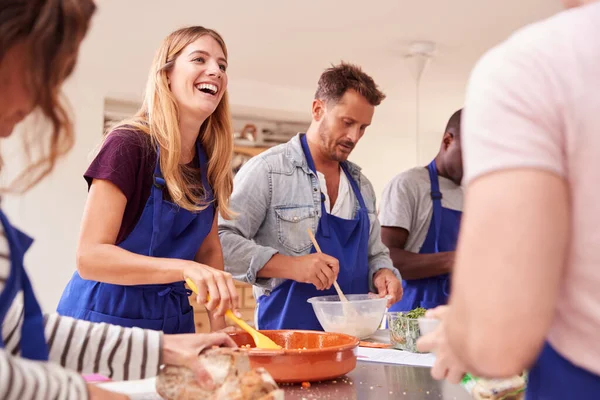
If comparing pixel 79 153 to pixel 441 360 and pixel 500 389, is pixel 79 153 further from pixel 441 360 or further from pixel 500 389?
pixel 441 360

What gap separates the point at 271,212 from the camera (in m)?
2.23

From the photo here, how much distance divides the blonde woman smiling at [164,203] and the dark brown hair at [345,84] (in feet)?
2.11

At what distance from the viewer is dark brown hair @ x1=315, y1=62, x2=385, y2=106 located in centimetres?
248

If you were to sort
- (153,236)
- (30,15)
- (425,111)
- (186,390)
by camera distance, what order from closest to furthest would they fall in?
(30,15)
(186,390)
(153,236)
(425,111)

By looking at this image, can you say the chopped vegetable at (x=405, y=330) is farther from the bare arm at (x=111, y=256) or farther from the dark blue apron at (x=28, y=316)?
the dark blue apron at (x=28, y=316)

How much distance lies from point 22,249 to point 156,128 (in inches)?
34.6

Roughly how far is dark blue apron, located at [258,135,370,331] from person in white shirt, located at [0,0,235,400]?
3.51ft

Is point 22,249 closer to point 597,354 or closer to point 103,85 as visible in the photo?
point 597,354

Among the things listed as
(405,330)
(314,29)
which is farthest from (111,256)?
(314,29)

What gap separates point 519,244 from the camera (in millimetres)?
531

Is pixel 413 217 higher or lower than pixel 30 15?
lower

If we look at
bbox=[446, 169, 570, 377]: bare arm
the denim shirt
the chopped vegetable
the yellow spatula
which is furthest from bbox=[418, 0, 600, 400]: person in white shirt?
the denim shirt

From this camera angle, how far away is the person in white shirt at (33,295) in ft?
2.27

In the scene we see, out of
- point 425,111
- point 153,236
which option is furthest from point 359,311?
point 425,111
